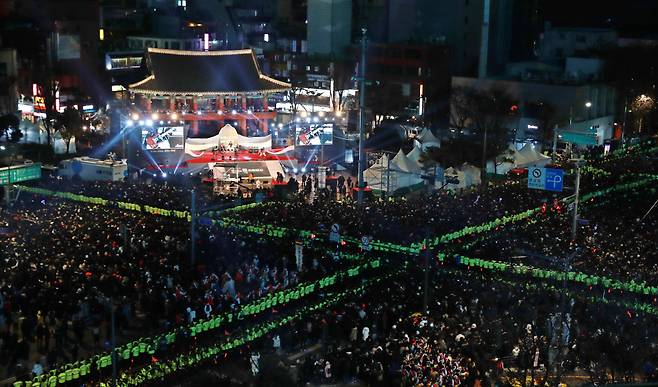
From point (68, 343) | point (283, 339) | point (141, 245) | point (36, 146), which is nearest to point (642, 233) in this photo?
point (283, 339)

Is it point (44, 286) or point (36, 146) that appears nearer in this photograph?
point (44, 286)

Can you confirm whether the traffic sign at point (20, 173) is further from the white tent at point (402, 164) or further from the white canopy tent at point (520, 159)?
the white canopy tent at point (520, 159)

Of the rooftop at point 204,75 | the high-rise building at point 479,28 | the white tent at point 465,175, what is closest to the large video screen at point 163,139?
the rooftop at point 204,75

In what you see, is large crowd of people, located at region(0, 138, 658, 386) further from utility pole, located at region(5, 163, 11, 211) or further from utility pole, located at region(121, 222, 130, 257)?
utility pole, located at region(5, 163, 11, 211)

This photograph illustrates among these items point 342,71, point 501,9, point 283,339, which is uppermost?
point 501,9

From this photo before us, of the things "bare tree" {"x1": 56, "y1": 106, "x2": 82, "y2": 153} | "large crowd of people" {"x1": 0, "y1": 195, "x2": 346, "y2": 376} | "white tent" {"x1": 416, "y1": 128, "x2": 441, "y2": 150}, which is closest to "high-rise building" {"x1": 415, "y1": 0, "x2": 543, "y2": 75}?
"white tent" {"x1": 416, "y1": 128, "x2": 441, "y2": 150}

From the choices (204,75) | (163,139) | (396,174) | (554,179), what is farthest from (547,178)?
(204,75)

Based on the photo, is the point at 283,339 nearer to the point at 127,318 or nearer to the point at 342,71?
the point at 127,318
